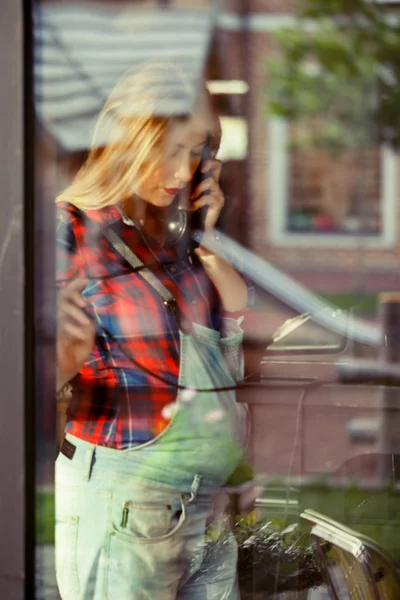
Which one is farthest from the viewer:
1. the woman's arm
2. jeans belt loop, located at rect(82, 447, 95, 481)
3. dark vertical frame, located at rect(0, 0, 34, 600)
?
jeans belt loop, located at rect(82, 447, 95, 481)

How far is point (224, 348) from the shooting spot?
169 centimetres

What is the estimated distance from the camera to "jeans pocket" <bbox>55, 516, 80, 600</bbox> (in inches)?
63.2

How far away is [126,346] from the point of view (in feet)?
5.39

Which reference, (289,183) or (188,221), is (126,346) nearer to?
(188,221)

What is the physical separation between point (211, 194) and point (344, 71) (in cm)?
33

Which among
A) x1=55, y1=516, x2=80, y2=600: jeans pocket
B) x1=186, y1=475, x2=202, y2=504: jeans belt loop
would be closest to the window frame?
x1=186, y1=475, x2=202, y2=504: jeans belt loop

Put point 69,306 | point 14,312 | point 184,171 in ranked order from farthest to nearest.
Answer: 1. point 184,171
2. point 69,306
3. point 14,312

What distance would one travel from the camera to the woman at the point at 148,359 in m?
1.62

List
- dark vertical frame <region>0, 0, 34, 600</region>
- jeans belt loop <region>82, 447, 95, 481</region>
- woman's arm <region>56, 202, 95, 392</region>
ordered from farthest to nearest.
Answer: jeans belt loop <region>82, 447, 95, 481</region> → woman's arm <region>56, 202, 95, 392</region> → dark vertical frame <region>0, 0, 34, 600</region>

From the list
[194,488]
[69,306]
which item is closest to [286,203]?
[69,306]

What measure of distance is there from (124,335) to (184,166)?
34 centimetres

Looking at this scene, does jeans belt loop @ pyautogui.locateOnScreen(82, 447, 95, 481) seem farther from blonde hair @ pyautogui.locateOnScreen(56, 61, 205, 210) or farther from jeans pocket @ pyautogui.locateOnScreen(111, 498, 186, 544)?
blonde hair @ pyautogui.locateOnScreen(56, 61, 205, 210)

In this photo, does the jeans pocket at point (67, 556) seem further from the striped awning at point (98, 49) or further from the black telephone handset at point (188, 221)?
the striped awning at point (98, 49)

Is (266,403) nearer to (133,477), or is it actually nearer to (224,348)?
(224,348)
